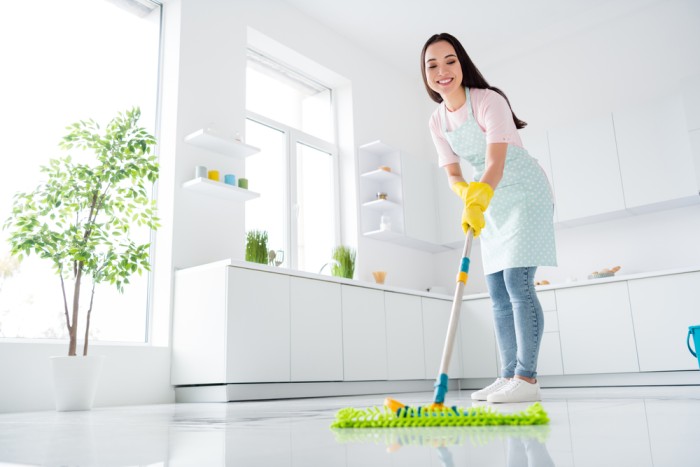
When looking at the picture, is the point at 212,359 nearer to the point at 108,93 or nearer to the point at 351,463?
the point at 108,93

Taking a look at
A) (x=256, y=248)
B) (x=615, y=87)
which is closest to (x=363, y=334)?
(x=256, y=248)

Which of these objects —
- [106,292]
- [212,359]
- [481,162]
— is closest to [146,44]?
[106,292]

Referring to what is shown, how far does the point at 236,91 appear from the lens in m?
4.21

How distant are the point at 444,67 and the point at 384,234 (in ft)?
10.1

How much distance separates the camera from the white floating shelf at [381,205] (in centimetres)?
506

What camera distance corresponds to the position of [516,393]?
1784mm

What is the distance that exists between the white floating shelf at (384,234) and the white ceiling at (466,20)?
5.92 ft

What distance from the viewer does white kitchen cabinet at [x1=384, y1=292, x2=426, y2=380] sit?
13.6 ft

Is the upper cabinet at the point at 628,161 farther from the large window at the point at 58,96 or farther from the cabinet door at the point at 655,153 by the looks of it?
the large window at the point at 58,96

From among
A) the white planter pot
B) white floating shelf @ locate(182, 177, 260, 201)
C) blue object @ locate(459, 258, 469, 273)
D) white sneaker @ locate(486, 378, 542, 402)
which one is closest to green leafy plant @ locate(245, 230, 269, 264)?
white floating shelf @ locate(182, 177, 260, 201)

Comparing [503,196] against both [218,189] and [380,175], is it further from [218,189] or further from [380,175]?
[380,175]

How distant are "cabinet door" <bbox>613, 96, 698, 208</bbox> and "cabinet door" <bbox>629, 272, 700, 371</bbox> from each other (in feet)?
2.23

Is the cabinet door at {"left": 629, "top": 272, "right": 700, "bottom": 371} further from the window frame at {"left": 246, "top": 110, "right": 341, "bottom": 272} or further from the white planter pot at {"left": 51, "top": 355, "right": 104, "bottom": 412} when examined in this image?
the white planter pot at {"left": 51, "top": 355, "right": 104, "bottom": 412}

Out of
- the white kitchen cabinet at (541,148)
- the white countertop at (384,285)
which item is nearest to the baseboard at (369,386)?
the white countertop at (384,285)
